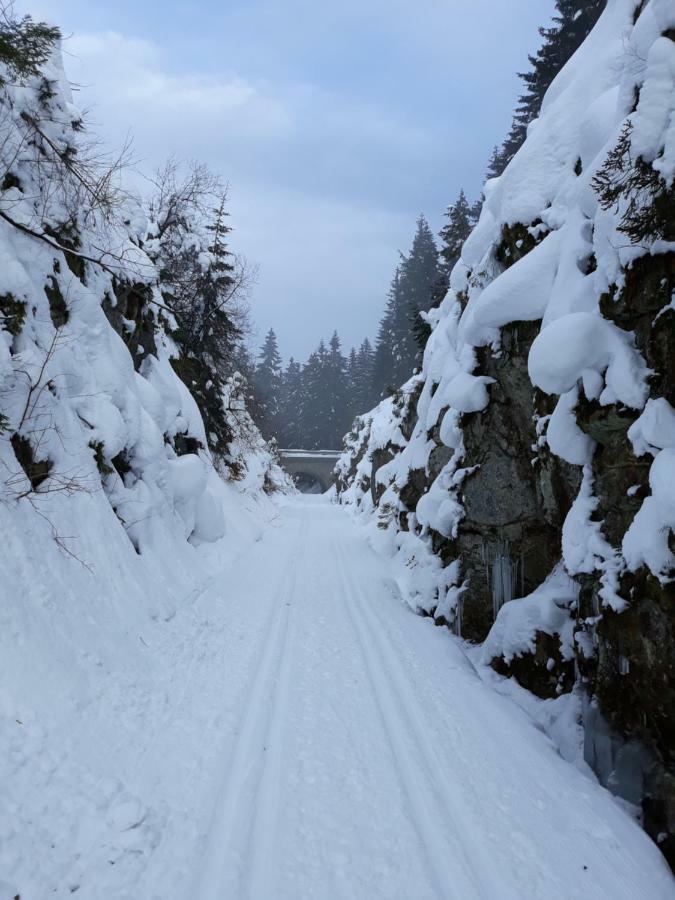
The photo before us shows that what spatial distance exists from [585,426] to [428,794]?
3.52m

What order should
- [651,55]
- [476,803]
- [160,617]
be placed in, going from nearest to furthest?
[476,803] → [651,55] → [160,617]

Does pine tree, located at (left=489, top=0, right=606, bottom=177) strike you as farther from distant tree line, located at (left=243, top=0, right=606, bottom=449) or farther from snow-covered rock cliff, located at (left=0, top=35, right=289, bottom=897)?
snow-covered rock cliff, located at (left=0, top=35, right=289, bottom=897)

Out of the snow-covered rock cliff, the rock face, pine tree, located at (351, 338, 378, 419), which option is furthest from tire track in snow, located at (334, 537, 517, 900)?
pine tree, located at (351, 338, 378, 419)

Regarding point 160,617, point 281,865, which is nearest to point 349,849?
point 281,865

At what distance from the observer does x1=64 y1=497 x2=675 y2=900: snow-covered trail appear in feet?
9.11

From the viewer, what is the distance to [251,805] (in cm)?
327

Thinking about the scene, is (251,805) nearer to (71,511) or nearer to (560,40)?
(71,511)

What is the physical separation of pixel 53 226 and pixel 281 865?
884 cm

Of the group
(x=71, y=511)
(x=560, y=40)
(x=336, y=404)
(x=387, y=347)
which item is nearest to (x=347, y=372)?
(x=336, y=404)

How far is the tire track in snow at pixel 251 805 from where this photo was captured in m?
2.68

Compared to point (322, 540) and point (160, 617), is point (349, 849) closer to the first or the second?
point (160, 617)

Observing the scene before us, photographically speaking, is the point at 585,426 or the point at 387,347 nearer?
the point at 585,426

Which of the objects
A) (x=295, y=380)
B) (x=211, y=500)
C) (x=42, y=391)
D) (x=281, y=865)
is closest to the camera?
(x=281, y=865)

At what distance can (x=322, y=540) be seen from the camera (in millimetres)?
16172
